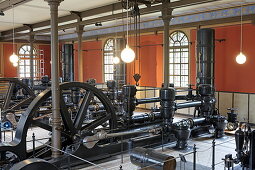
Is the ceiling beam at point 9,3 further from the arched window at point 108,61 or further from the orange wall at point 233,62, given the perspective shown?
the arched window at point 108,61

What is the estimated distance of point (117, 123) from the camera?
6902 millimetres

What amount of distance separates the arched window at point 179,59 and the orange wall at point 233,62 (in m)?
1.53

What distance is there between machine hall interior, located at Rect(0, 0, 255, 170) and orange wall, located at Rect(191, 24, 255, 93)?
0.03 meters

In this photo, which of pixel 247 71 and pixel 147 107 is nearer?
Answer: pixel 247 71

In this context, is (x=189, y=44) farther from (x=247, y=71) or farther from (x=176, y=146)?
(x=176, y=146)

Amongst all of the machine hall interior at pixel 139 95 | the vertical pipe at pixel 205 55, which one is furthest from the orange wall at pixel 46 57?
the vertical pipe at pixel 205 55

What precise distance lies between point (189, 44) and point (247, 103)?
3367mm

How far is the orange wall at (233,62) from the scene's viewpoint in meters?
10.2

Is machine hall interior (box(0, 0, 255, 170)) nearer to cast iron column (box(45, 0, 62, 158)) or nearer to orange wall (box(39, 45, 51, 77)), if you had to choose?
cast iron column (box(45, 0, 62, 158))

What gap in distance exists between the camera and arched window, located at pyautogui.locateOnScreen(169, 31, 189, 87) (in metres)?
12.5

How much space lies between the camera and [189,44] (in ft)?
39.9

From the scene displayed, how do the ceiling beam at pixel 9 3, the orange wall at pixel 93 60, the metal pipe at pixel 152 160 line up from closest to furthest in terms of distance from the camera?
the metal pipe at pixel 152 160, the ceiling beam at pixel 9 3, the orange wall at pixel 93 60

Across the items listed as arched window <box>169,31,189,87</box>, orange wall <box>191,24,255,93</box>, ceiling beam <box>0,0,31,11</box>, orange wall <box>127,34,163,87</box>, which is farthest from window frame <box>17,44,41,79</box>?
orange wall <box>191,24,255,93</box>

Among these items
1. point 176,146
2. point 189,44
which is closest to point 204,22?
point 189,44
